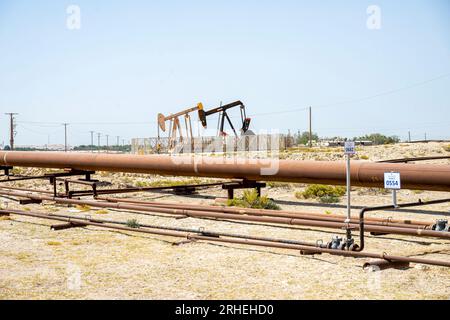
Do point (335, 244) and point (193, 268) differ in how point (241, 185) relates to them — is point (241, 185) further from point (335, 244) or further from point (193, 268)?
point (193, 268)

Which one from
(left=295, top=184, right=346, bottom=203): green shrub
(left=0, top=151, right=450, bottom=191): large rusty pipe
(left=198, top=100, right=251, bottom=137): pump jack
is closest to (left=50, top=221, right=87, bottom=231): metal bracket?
(left=0, top=151, right=450, bottom=191): large rusty pipe

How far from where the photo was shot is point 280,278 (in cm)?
Answer: 655

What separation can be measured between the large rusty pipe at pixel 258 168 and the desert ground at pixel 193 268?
1807 millimetres

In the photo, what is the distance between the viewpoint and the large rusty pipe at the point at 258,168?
1068cm

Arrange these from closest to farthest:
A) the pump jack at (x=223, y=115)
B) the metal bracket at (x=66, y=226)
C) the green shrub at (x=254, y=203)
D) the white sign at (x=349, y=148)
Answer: the white sign at (x=349, y=148)
the metal bracket at (x=66, y=226)
the green shrub at (x=254, y=203)
the pump jack at (x=223, y=115)

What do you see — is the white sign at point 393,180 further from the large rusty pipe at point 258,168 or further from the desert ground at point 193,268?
the large rusty pipe at point 258,168

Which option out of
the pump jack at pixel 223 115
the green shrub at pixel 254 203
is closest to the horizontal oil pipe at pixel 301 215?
the green shrub at pixel 254 203

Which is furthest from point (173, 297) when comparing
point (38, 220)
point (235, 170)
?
point (235, 170)

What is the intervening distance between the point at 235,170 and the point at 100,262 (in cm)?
681

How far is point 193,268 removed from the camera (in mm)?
7109

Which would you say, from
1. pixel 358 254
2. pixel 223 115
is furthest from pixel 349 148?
pixel 223 115

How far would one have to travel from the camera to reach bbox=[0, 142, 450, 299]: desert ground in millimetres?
5965
